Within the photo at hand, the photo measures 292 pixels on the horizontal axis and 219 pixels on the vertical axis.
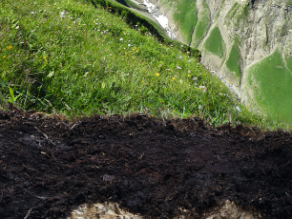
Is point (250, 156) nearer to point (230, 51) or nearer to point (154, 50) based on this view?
point (154, 50)

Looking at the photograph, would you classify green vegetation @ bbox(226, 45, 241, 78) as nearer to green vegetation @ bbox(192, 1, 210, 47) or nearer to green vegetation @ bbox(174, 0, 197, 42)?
green vegetation @ bbox(192, 1, 210, 47)

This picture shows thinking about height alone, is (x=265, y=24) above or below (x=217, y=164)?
above

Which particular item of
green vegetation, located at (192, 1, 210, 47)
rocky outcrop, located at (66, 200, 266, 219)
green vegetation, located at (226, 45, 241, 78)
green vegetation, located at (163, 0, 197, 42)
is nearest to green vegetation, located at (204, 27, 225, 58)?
green vegetation, located at (192, 1, 210, 47)

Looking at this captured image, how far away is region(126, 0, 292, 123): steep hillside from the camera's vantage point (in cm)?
7412

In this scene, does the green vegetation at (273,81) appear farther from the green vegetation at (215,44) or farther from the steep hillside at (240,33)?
the green vegetation at (215,44)

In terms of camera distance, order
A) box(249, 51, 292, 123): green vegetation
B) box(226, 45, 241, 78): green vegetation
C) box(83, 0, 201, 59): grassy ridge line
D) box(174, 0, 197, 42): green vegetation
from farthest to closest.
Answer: box(174, 0, 197, 42): green vegetation
box(226, 45, 241, 78): green vegetation
box(249, 51, 292, 123): green vegetation
box(83, 0, 201, 59): grassy ridge line

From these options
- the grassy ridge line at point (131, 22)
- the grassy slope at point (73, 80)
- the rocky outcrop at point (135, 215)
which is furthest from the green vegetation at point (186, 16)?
the rocky outcrop at point (135, 215)

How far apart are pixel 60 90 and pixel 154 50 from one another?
4.65 metres

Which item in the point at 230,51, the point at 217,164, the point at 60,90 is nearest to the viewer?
the point at 217,164

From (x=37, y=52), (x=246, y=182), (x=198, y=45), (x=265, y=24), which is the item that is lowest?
(x=198, y=45)

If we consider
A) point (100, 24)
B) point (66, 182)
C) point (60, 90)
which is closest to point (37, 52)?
point (60, 90)

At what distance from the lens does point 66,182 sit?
5.38ft

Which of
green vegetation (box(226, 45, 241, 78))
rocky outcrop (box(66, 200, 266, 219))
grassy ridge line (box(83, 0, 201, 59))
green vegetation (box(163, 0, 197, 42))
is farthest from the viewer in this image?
green vegetation (box(163, 0, 197, 42))

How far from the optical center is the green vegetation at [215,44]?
80125 mm
